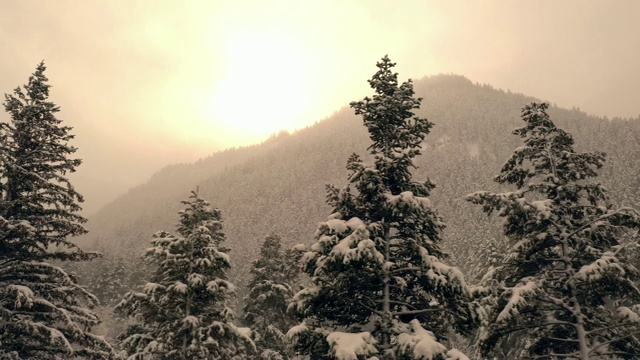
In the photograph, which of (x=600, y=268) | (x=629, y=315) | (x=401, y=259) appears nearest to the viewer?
(x=600, y=268)

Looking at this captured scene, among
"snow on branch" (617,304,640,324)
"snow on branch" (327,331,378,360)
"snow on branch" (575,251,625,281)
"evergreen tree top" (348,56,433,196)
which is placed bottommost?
"snow on branch" (327,331,378,360)

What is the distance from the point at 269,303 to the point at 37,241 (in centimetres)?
1776

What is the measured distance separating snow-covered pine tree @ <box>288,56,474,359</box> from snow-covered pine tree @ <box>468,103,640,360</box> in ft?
5.96

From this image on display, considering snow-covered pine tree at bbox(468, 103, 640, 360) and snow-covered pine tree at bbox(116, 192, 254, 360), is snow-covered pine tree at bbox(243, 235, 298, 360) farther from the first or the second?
snow-covered pine tree at bbox(468, 103, 640, 360)

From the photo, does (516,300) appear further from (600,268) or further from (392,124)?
(392,124)

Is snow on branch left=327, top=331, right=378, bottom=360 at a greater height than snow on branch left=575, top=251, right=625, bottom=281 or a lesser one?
lesser

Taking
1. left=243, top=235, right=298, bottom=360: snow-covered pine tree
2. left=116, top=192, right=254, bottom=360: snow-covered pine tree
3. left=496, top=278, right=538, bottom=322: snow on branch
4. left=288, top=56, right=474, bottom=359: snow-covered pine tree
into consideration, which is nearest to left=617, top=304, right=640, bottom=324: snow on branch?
left=496, top=278, right=538, bottom=322: snow on branch

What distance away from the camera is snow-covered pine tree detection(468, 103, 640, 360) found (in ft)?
37.7

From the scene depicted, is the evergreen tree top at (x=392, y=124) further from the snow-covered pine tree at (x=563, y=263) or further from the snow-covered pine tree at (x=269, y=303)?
the snow-covered pine tree at (x=269, y=303)

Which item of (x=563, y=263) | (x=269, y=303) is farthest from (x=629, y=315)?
(x=269, y=303)

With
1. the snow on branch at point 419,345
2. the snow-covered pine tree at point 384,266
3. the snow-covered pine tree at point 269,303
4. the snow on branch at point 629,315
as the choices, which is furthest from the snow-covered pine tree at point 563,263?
the snow-covered pine tree at point 269,303

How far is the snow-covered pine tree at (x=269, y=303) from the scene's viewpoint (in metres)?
28.2

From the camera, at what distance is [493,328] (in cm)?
1193

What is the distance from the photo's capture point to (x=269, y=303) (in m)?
29.6
